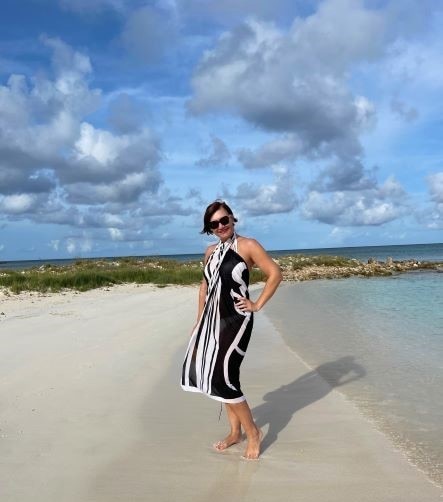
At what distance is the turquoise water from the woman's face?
7.69 feet

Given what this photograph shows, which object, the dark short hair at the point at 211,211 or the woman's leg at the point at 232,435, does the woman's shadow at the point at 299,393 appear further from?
the dark short hair at the point at 211,211

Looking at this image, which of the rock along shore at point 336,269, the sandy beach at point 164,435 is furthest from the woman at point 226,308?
the rock along shore at point 336,269

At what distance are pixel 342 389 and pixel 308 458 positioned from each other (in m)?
2.54

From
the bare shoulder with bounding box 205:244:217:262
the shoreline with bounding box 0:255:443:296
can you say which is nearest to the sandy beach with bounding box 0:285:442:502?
the bare shoulder with bounding box 205:244:217:262

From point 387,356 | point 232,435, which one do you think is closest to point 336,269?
point 387,356

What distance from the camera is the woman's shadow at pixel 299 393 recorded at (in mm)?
5426

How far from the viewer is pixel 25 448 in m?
4.44

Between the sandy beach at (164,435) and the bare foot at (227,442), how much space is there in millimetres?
53

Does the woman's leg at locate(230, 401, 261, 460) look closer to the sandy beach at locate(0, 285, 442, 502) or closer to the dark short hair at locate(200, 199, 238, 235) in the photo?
the sandy beach at locate(0, 285, 442, 502)

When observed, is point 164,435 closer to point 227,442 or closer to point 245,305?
point 227,442

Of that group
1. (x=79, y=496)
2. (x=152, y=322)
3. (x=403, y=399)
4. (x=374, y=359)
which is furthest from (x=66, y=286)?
(x=79, y=496)

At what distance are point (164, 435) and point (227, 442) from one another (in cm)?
67

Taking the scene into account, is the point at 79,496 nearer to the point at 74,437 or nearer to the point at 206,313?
the point at 74,437

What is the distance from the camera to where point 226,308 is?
166 inches
